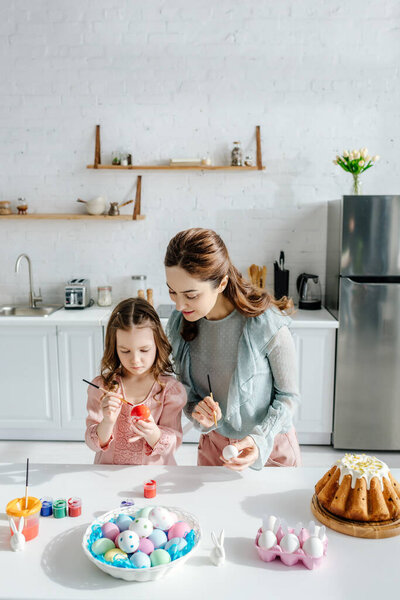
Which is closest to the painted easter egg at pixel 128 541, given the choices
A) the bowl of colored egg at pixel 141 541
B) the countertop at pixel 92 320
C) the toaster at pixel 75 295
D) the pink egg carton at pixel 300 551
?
the bowl of colored egg at pixel 141 541

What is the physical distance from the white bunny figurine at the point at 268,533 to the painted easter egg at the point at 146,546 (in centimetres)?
24

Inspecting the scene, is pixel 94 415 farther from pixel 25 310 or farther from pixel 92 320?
pixel 25 310

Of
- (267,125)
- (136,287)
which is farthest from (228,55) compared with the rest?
(136,287)

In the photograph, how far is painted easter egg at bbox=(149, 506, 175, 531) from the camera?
1289mm

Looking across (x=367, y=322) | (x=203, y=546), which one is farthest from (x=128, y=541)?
(x=367, y=322)

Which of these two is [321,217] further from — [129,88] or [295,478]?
[295,478]

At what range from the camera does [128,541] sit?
1202 millimetres

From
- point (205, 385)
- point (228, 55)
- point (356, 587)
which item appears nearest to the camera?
point (356, 587)

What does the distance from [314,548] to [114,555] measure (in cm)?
42

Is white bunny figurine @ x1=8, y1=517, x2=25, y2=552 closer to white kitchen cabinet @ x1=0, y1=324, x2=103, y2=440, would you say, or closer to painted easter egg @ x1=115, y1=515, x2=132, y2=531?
painted easter egg @ x1=115, y1=515, x2=132, y2=531

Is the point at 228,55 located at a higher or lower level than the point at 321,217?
higher

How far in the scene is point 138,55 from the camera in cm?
385

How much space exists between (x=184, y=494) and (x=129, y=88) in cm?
313

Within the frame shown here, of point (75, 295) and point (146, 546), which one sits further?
point (75, 295)
